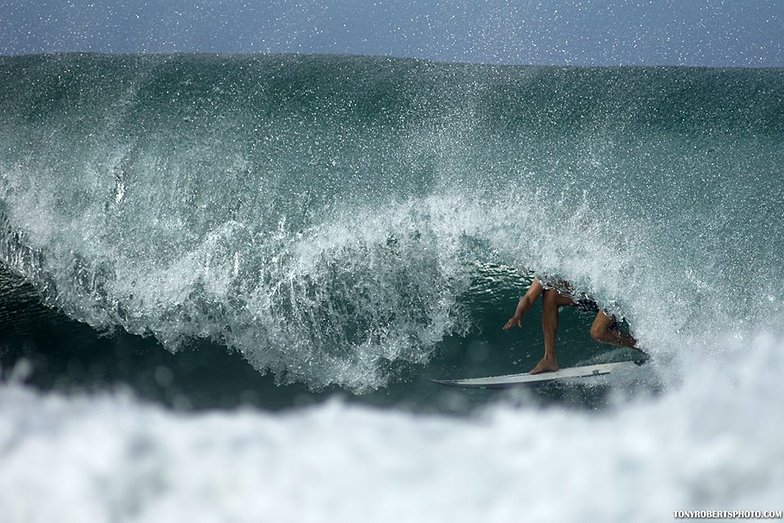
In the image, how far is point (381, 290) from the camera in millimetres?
5082

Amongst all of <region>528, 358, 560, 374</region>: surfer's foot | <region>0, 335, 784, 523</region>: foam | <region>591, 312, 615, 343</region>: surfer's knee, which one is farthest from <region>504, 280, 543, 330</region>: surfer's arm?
<region>0, 335, 784, 523</region>: foam

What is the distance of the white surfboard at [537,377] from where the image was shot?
4570mm

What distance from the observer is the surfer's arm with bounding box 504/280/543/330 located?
176 inches

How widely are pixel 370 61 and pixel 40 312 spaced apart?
400 centimetres

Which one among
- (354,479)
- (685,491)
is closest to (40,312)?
(354,479)

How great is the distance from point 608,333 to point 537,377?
1.71 feet

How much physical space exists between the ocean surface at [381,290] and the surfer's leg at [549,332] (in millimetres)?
137

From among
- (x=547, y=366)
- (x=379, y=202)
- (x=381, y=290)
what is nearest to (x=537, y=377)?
(x=547, y=366)

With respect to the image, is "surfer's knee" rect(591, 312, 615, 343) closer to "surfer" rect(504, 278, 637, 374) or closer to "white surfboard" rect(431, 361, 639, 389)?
"surfer" rect(504, 278, 637, 374)

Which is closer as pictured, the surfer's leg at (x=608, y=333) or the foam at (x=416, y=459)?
the foam at (x=416, y=459)

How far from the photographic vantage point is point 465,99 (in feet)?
21.7

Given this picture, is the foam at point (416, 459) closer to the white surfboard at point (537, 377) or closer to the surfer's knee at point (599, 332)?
the white surfboard at point (537, 377)

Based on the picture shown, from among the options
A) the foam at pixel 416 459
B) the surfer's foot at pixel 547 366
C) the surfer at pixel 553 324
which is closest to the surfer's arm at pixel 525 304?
the surfer at pixel 553 324

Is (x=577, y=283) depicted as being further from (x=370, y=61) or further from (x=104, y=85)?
(x=104, y=85)
